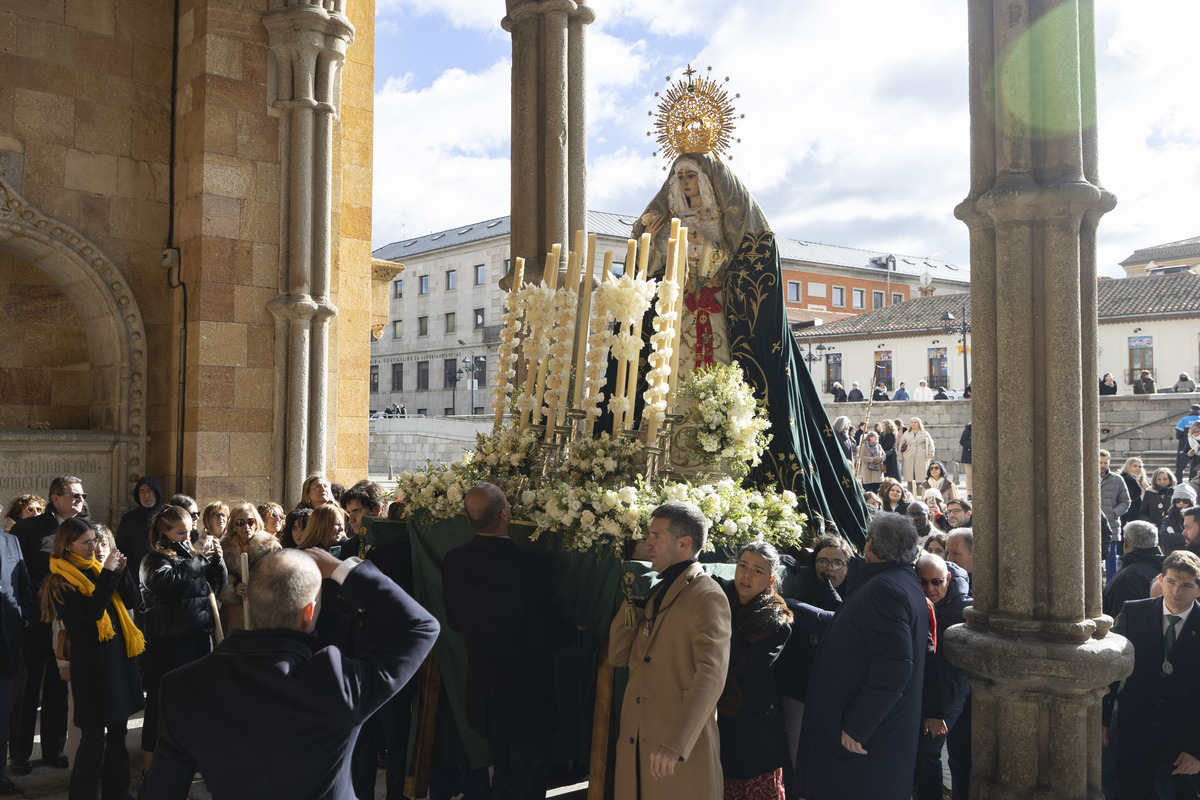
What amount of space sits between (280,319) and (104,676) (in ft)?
12.4

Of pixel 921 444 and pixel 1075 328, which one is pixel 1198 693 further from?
pixel 921 444

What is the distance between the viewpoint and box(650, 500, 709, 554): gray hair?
3.32 meters

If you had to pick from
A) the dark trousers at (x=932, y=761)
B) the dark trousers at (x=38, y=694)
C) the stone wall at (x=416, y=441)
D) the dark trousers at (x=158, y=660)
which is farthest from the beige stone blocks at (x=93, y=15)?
the stone wall at (x=416, y=441)

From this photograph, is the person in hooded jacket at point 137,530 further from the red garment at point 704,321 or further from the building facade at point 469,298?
the building facade at point 469,298

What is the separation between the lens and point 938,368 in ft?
121

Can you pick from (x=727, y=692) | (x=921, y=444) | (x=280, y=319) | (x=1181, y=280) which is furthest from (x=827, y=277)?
(x=727, y=692)

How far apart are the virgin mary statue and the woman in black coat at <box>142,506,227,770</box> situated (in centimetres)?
252

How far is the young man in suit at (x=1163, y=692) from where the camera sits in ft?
12.8

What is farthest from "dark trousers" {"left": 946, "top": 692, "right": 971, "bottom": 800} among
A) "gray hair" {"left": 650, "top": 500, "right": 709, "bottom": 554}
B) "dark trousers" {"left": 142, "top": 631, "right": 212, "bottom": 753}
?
"dark trousers" {"left": 142, "top": 631, "right": 212, "bottom": 753}

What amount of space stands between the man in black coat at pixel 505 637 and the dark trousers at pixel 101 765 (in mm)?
1572

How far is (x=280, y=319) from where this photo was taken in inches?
296

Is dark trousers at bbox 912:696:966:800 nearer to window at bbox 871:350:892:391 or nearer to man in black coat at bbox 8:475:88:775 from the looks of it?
man in black coat at bbox 8:475:88:775

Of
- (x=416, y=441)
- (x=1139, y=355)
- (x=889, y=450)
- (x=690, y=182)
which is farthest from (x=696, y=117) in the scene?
(x=1139, y=355)

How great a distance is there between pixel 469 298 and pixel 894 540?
150 ft
